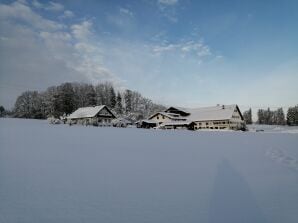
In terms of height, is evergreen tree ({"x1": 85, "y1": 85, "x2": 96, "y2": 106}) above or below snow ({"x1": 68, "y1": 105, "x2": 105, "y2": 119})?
above

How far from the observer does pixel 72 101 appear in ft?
251

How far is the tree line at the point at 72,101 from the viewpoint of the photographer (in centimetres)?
7112

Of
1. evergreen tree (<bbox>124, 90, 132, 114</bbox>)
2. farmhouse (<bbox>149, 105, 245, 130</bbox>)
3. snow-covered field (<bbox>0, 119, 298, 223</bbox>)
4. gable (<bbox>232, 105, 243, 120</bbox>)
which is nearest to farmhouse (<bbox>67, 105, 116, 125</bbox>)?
farmhouse (<bbox>149, 105, 245, 130</bbox>)

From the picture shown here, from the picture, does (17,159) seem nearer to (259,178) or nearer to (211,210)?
(211,210)

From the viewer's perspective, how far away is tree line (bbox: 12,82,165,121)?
71.1 meters

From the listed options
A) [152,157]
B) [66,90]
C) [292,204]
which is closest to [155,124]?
[66,90]

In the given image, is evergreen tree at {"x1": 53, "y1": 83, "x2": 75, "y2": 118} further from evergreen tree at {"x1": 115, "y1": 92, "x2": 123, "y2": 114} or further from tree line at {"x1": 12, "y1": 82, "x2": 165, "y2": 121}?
evergreen tree at {"x1": 115, "y1": 92, "x2": 123, "y2": 114}

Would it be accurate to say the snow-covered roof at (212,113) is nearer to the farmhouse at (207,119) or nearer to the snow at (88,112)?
the farmhouse at (207,119)

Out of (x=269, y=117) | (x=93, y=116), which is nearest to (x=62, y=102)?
(x=93, y=116)

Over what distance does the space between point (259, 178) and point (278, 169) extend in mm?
2014

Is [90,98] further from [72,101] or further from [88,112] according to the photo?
[88,112]

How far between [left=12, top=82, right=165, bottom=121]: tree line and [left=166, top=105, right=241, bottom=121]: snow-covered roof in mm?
21555

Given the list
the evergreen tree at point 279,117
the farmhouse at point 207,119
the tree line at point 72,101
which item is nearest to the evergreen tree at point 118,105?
the tree line at point 72,101

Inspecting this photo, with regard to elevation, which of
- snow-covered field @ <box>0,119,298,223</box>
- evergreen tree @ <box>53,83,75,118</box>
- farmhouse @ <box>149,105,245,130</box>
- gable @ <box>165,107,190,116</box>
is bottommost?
snow-covered field @ <box>0,119,298,223</box>
